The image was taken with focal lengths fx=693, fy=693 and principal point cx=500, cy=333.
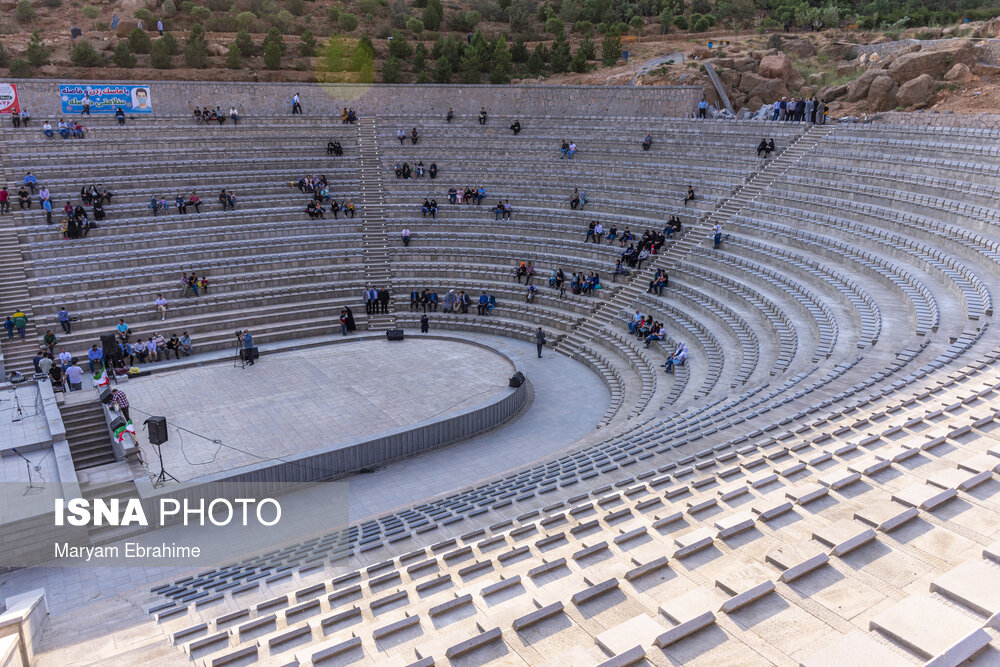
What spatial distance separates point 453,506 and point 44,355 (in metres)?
14.2

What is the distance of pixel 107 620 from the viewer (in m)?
8.15

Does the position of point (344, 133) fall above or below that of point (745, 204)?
above

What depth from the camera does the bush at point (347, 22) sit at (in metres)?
50.2

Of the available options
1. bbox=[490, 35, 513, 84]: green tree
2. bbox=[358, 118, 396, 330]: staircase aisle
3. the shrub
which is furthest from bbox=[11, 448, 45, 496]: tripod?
the shrub

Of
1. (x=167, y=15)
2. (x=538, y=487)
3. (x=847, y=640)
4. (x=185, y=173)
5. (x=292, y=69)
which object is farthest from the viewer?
(x=167, y=15)

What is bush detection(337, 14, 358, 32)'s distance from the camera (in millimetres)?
50156

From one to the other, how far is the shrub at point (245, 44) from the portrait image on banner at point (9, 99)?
18071 millimetres

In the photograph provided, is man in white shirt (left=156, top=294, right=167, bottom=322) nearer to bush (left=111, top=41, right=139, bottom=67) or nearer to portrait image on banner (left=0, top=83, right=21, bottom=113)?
portrait image on banner (left=0, top=83, right=21, bottom=113)

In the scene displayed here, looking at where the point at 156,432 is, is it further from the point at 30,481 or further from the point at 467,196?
the point at 467,196

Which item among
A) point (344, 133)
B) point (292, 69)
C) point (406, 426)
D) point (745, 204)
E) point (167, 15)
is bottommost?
point (406, 426)

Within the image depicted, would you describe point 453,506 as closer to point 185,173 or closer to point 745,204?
point 745,204

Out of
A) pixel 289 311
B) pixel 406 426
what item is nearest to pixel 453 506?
pixel 406 426

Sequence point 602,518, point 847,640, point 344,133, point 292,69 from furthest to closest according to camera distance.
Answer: point 292,69 → point 344,133 → point 602,518 → point 847,640

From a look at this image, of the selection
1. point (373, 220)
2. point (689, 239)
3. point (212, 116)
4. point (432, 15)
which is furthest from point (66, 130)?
point (432, 15)
